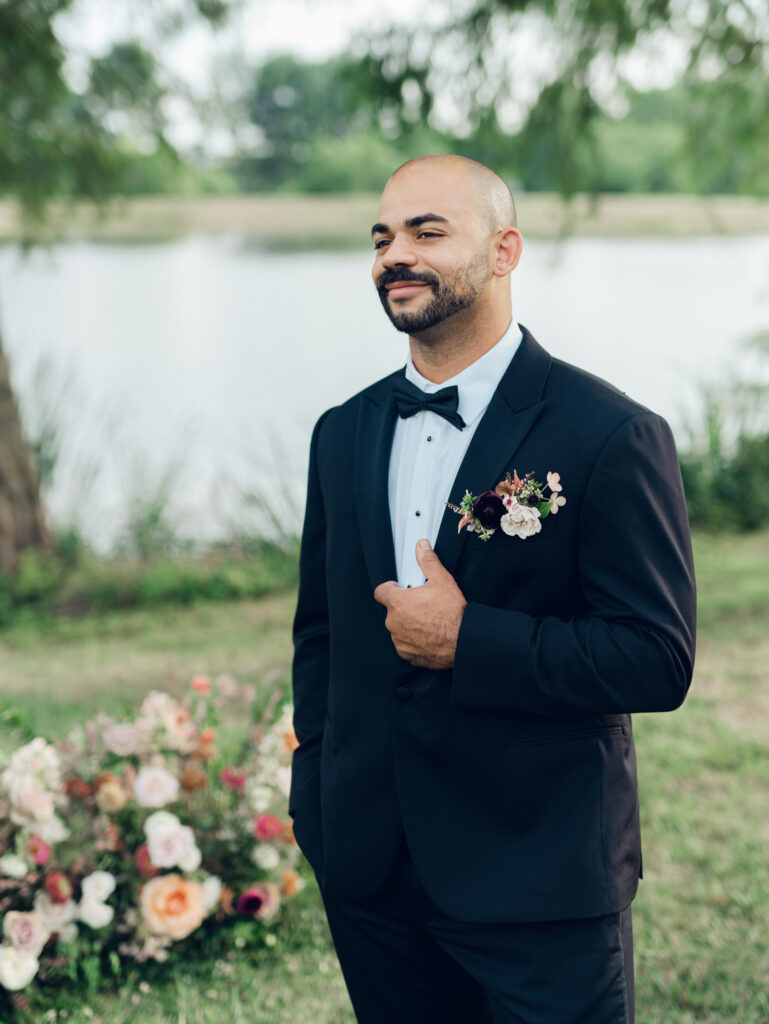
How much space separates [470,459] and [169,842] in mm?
1730

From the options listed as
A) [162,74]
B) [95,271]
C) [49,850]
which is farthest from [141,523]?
[95,271]

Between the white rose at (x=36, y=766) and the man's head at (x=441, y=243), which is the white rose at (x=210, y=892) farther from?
the man's head at (x=441, y=243)

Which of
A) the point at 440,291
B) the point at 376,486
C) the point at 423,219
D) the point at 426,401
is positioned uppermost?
the point at 423,219

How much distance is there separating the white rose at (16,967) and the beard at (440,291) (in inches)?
79.5

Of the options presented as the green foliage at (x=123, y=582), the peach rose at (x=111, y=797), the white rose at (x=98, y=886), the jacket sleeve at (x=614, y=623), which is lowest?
the white rose at (x=98, y=886)

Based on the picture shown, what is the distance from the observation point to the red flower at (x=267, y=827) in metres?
3.15

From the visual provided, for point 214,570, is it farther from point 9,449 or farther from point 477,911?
point 477,911

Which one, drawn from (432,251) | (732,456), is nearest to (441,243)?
(432,251)

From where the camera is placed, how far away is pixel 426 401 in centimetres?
185

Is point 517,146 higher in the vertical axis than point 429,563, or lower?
higher

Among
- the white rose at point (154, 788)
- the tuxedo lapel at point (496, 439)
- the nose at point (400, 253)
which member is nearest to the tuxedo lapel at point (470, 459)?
the tuxedo lapel at point (496, 439)

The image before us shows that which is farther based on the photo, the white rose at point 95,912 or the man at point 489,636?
the white rose at point 95,912

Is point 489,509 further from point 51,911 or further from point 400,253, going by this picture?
point 51,911

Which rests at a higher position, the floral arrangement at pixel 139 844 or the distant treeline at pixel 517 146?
the distant treeline at pixel 517 146
